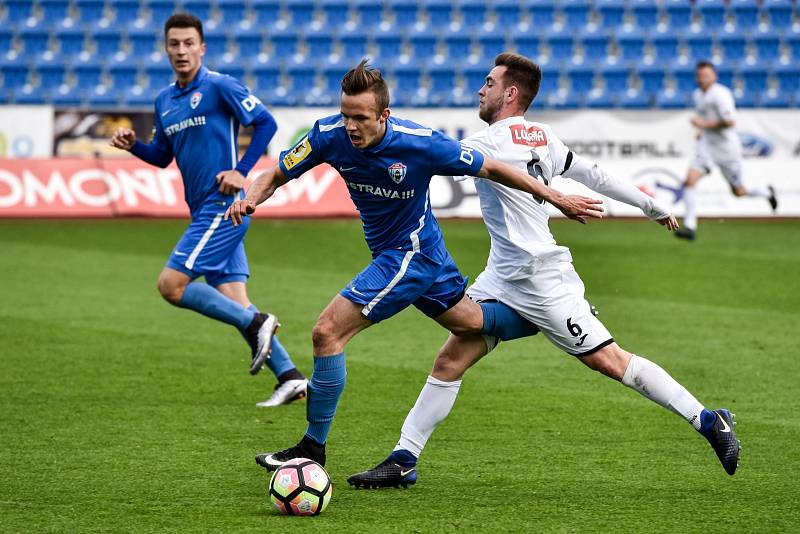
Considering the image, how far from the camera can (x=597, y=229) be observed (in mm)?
17500

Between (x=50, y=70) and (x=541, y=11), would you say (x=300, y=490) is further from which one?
(x=541, y=11)

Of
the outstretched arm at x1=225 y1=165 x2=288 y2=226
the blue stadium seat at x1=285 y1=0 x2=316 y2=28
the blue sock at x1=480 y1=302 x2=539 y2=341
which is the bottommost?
the blue sock at x1=480 y1=302 x2=539 y2=341

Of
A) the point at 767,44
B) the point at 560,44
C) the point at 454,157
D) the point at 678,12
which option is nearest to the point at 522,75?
the point at 454,157

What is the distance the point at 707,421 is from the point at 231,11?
17665 mm

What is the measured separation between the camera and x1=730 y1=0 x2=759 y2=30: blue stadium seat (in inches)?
894

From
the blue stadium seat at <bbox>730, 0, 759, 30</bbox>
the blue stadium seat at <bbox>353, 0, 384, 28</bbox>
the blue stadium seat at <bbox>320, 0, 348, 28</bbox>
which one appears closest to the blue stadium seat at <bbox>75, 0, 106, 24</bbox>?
the blue stadium seat at <bbox>320, 0, 348, 28</bbox>

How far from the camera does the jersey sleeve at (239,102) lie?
7520mm

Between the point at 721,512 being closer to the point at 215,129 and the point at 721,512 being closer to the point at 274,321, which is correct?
the point at 274,321

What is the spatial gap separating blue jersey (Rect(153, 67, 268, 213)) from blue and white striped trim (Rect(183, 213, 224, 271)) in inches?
5.2

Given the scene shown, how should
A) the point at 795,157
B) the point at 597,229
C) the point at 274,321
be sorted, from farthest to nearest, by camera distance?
the point at 795,157 → the point at 597,229 → the point at 274,321

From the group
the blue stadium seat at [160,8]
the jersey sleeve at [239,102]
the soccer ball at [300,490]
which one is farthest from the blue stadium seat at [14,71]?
the soccer ball at [300,490]

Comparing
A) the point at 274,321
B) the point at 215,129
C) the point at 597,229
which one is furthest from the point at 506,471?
the point at 597,229

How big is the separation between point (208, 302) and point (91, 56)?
48.5 ft

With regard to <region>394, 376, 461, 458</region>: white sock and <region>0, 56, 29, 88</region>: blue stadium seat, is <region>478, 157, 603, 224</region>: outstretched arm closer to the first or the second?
<region>394, 376, 461, 458</region>: white sock
